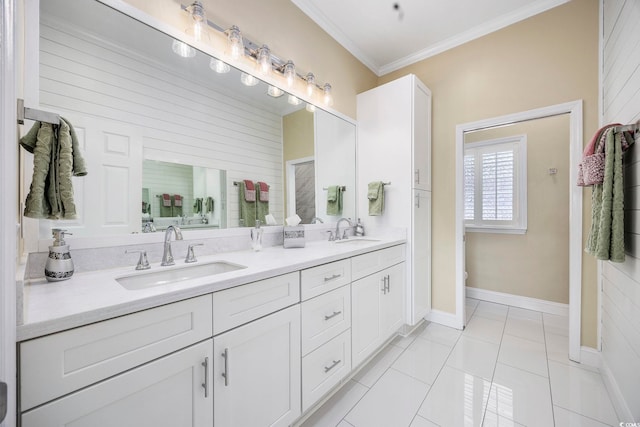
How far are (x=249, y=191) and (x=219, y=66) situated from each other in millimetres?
797

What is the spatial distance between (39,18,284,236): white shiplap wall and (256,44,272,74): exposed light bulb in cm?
27

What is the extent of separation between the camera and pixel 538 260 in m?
2.91

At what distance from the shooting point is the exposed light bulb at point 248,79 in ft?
5.65

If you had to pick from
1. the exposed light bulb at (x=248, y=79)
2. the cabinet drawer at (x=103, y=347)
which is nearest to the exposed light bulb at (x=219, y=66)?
the exposed light bulb at (x=248, y=79)

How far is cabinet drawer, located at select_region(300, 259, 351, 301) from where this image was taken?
1334 mm

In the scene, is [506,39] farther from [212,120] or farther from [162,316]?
[162,316]

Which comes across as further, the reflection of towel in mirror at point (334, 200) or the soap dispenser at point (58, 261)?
the reflection of towel in mirror at point (334, 200)

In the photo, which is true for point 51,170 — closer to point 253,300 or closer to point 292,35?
point 253,300

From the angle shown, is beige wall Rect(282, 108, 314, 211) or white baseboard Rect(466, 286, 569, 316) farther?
white baseboard Rect(466, 286, 569, 316)

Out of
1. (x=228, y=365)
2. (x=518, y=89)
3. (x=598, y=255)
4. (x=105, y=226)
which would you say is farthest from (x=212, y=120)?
(x=518, y=89)

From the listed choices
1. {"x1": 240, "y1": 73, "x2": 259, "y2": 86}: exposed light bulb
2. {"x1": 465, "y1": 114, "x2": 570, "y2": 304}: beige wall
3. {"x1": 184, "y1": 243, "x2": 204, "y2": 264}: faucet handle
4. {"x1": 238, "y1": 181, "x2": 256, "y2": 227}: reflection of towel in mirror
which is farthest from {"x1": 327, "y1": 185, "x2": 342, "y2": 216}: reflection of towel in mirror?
{"x1": 465, "y1": 114, "x2": 570, "y2": 304}: beige wall

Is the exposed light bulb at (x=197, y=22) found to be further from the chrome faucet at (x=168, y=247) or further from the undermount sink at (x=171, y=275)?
the undermount sink at (x=171, y=275)

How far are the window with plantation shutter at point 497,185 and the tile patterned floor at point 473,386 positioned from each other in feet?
4.13

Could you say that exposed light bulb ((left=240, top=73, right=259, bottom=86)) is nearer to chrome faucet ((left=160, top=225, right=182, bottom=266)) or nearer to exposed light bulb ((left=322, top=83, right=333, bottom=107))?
exposed light bulb ((left=322, top=83, right=333, bottom=107))
